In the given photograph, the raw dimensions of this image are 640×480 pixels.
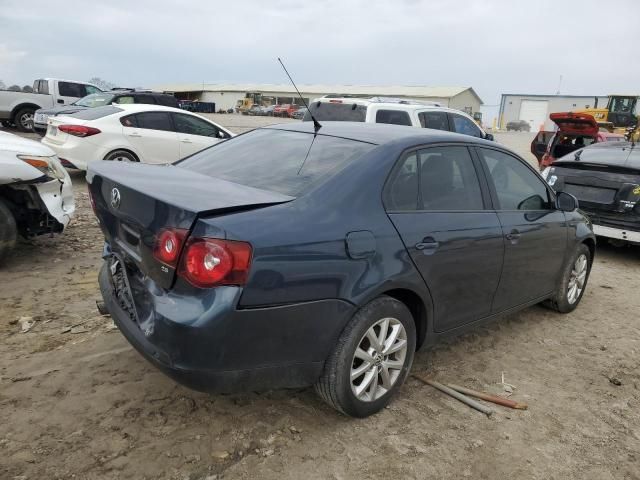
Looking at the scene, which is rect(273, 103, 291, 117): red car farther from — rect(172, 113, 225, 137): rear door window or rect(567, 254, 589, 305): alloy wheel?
rect(567, 254, 589, 305): alloy wheel

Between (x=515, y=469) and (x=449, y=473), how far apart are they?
35 centimetres

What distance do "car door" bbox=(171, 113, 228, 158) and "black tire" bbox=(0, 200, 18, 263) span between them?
16.2 feet

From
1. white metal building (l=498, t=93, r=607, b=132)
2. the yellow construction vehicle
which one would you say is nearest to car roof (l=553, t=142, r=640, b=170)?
the yellow construction vehicle

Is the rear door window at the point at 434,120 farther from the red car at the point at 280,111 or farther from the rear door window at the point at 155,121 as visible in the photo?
the red car at the point at 280,111

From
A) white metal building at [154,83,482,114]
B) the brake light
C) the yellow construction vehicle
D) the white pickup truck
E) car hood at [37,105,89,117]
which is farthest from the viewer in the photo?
white metal building at [154,83,482,114]

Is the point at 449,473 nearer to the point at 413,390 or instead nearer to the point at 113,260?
the point at 413,390

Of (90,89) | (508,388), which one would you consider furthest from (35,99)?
(508,388)

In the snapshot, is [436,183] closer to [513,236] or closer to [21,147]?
[513,236]

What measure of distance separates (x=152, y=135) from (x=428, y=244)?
288 inches

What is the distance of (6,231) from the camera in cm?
466

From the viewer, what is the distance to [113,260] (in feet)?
10.1

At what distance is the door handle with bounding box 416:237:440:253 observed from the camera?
293cm

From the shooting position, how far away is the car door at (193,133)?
9500 mm

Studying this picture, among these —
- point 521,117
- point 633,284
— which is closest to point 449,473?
point 633,284
